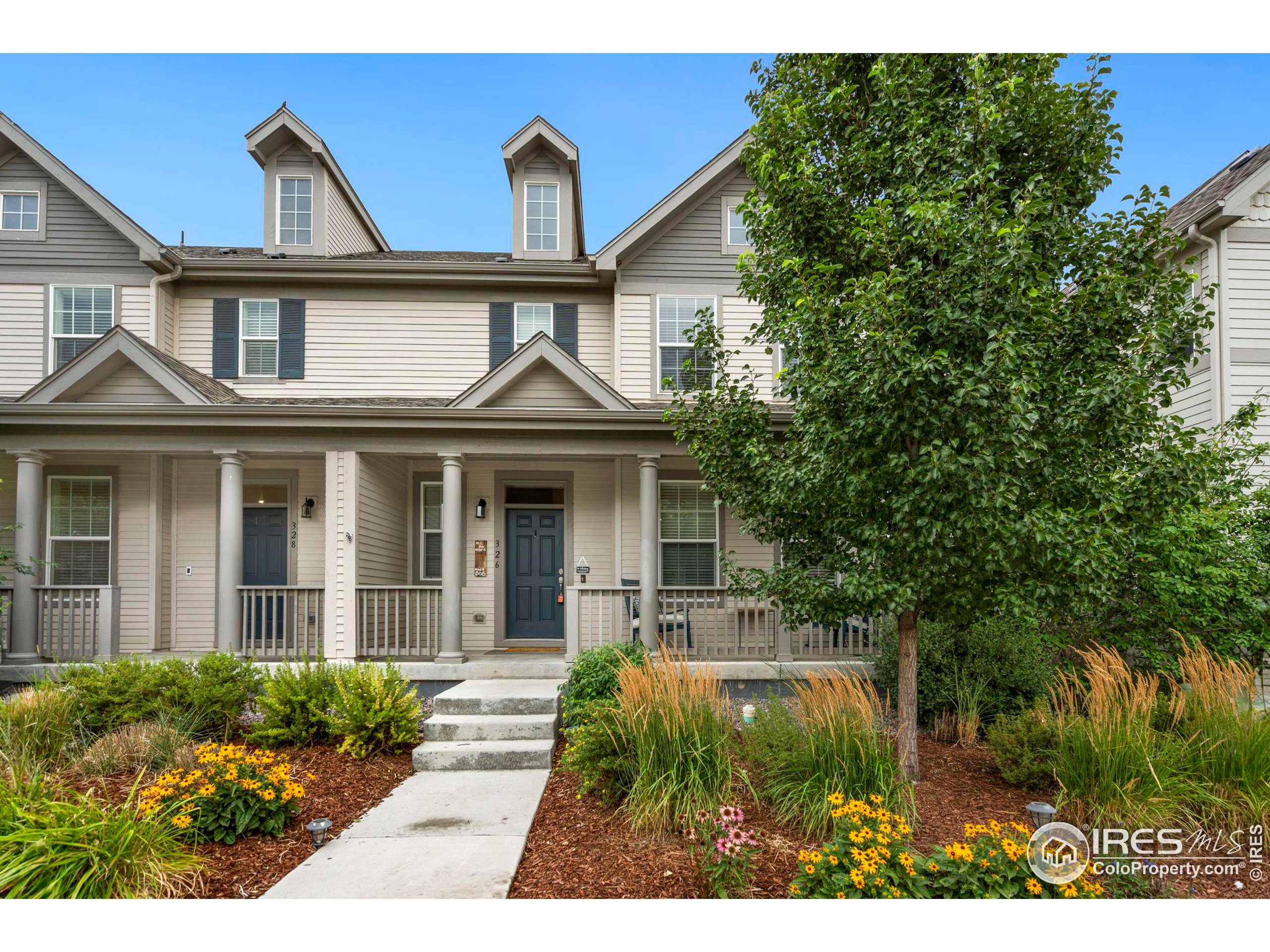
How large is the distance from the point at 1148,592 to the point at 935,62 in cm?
569

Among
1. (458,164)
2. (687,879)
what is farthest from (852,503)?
(458,164)

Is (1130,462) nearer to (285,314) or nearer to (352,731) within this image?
(352,731)

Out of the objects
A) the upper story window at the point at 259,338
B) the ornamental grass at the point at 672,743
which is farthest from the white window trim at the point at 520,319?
the ornamental grass at the point at 672,743

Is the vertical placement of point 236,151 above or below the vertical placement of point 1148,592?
above

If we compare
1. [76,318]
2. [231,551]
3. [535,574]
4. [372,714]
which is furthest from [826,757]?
[76,318]

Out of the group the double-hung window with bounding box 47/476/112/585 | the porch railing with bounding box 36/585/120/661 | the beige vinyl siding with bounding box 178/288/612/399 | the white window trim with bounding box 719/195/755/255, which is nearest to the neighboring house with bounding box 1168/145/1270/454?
the white window trim with bounding box 719/195/755/255

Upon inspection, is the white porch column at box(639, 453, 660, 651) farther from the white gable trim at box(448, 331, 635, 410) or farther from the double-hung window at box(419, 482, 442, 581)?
the double-hung window at box(419, 482, 442, 581)

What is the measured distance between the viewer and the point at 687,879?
3.82 m

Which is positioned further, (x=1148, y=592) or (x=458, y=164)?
(x=458, y=164)

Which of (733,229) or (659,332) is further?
(733,229)

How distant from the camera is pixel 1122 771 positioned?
4.63 meters

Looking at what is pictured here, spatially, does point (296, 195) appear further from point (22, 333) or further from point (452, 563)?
point (452, 563)

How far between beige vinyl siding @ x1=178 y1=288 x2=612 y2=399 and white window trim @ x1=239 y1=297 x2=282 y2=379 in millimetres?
80

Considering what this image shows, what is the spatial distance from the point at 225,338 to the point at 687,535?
7.40 metres
